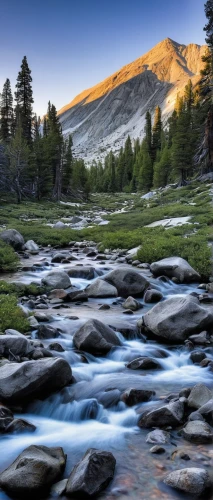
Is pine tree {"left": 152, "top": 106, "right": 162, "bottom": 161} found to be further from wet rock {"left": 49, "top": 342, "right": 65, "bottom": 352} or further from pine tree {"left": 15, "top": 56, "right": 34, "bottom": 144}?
wet rock {"left": 49, "top": 342, "right": 65, "bottom": 352}

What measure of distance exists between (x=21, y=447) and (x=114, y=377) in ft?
7.45

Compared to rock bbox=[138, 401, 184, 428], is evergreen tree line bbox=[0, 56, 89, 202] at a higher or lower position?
higher

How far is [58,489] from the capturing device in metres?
3.99

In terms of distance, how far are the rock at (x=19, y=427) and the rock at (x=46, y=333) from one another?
2.98 metres

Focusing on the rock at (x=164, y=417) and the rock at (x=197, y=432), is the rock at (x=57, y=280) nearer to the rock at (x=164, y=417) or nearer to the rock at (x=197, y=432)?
the rock at (x=164, y=417)

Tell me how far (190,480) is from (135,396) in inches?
80.8

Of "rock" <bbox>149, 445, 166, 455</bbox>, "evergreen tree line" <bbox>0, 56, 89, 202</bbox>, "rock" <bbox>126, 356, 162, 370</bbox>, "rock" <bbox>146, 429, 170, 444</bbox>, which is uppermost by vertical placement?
"evergreen tree line" <bbox>0, 56, 89, 202</bbox>

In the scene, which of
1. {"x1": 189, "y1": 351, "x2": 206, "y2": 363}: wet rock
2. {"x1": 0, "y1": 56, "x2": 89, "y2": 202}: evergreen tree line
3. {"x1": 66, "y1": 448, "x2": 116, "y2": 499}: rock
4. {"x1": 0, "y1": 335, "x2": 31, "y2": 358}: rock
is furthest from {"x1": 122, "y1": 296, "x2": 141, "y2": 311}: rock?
{"x1": 0, "y1": 56, "x2": 89, "y2": 202}: evergreen tree line

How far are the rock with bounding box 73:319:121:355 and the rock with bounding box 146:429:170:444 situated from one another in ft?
9.18

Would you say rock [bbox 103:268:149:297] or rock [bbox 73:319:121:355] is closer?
rock [bbox 73:319:121:355]

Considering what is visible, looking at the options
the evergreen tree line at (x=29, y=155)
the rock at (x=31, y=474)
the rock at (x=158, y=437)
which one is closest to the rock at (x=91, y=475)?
the rock at (x=31, y=474)

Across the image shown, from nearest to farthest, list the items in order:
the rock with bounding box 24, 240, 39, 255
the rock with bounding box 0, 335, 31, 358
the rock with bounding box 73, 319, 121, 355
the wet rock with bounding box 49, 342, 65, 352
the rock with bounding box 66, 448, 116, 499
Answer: the rock with bounding box 66, 448, 116, 499 → the rock with bounding box 0, 335, 31, 358 → the wet rock with bounding box 49, 342, 65, 352 → the rock with bounding box 73, 319, 121, 355 → the rock with bounding box 24, 240, 39, 255

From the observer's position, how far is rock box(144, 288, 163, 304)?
11398mm

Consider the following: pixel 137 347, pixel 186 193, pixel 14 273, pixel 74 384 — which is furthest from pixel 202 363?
pixel 186 193
